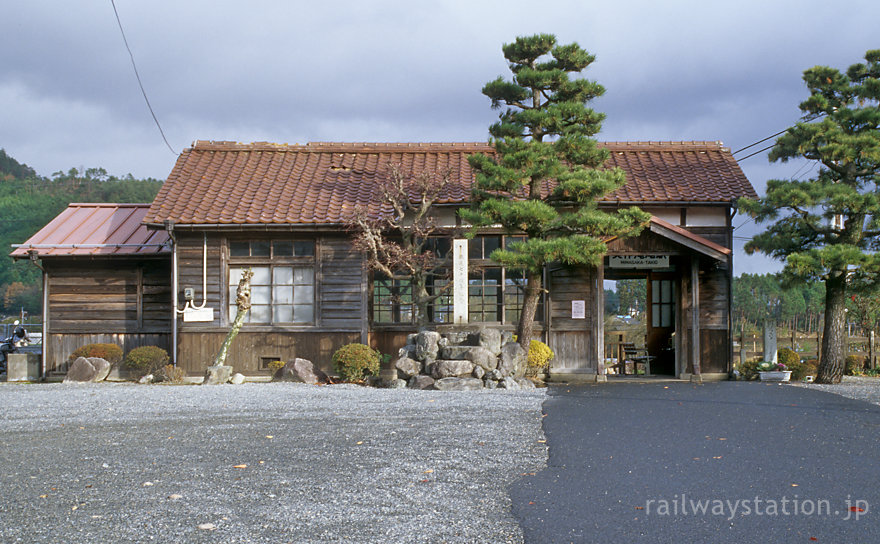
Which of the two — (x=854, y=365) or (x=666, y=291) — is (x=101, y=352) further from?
(x=854, y=365)

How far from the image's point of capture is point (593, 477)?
5086mm

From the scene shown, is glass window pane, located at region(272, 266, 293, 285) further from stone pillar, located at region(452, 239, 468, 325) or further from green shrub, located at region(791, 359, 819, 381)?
green shrub, located at region(791, 359, 819, 381)

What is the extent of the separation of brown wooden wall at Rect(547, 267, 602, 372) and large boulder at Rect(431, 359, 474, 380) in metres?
2.99

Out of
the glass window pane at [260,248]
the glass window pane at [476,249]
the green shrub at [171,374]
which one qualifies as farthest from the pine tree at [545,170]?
the green shrub at [171,374]

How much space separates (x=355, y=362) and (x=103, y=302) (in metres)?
5.85

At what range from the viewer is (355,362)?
1166 centimetres

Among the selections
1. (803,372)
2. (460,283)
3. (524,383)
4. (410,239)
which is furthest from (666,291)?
(410,239)

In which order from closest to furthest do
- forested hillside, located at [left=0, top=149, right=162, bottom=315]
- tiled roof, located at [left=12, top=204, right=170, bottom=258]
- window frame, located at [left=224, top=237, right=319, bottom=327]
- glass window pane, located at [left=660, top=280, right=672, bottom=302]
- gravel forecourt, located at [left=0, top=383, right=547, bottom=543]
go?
gravel forecourt, located at [left=0, top=383, right=547, bottom=543], window frame, located at [left=224, top=237, right=319, bottom=327], tiled roof, located at [left=12, top=204, right=170, bottom=258], glass window pane, located at [left=660, top=280, right=672, bottom=302], forested hillside, located at [left=0, top=149, right=162, bottom=315]

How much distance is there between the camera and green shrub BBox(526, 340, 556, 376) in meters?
12.0

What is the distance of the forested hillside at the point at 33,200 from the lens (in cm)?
4734

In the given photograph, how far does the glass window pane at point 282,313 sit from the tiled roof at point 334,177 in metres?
1.63

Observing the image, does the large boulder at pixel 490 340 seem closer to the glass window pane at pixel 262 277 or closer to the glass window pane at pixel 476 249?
the glass window pane at pixel 476 249

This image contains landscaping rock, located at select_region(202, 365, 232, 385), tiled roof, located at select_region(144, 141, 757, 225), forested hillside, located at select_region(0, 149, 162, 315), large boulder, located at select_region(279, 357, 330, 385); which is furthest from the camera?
forested hillside, located at select_region(0, 149, 162, 315)

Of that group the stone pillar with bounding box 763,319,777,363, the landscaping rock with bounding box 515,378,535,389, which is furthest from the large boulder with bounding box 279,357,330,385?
the stone pillar with bounding box 763,319,777,363
